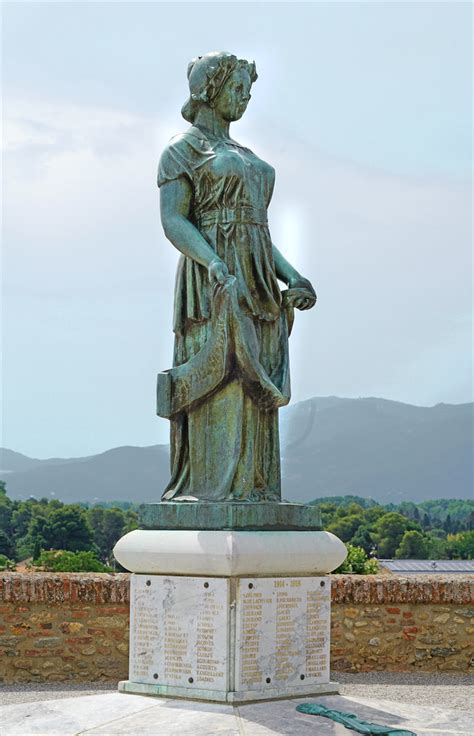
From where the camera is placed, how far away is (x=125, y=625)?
443 inches

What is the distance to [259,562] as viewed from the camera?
686cm

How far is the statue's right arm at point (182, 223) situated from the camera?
736 centimetres

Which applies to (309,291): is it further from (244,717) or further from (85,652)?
(85,652)

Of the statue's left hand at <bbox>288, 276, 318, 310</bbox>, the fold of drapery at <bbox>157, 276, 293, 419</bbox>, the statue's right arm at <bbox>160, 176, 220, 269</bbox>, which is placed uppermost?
the statue's right arm at <bbox>160, 176, 220, 269</bbox>

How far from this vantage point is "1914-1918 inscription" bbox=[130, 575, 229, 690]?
267 inches

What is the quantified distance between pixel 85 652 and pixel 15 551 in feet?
218

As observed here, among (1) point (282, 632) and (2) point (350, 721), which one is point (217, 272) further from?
(2) point (350, 721)

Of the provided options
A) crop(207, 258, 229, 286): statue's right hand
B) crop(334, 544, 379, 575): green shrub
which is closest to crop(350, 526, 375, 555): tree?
crop(334, 544, 379, 575): green shrub

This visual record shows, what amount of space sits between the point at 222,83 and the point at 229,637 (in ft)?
11.9

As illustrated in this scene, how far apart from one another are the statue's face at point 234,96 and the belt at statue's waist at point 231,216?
713 mm

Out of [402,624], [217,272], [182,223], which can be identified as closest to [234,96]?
[182,223]

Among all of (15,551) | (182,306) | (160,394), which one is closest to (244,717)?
(160,394)

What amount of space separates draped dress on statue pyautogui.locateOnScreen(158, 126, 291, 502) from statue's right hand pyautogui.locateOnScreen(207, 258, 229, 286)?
0.19ft

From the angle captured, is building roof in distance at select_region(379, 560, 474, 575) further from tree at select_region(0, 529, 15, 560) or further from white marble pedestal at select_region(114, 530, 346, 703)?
white marble pedestal at select_region(114, 530, 346, 703)
